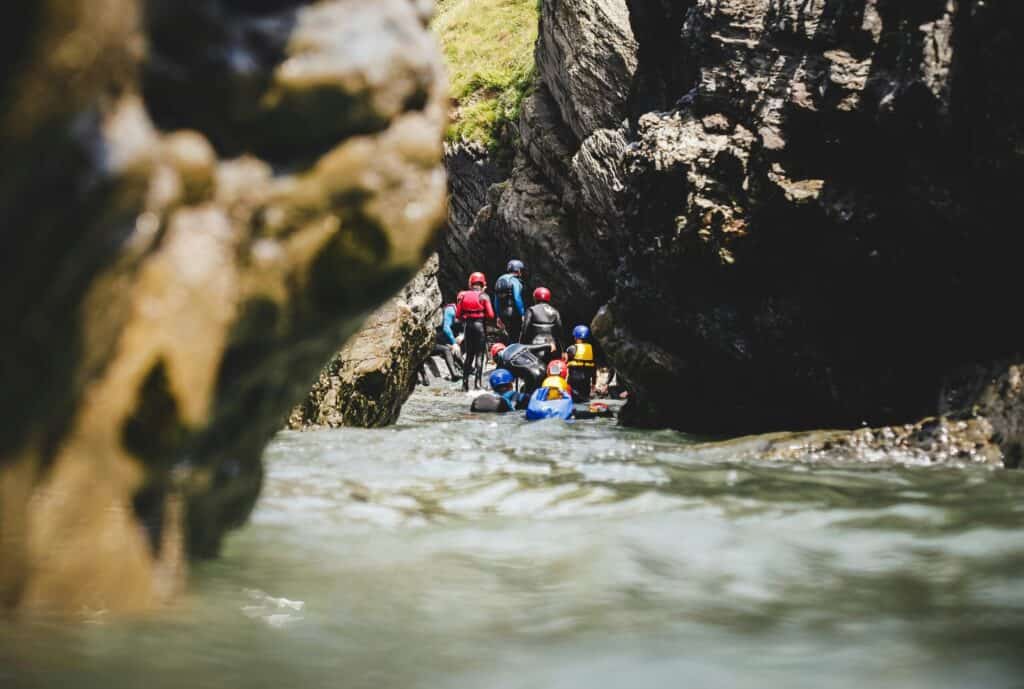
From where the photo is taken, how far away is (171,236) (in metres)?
1.73

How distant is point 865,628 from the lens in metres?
2.40

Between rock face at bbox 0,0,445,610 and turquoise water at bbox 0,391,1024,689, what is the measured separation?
0.80 ft

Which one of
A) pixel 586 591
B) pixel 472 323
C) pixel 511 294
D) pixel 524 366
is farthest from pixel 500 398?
pixel 586 591

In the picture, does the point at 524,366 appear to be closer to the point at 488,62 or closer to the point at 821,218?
the point at 821,218

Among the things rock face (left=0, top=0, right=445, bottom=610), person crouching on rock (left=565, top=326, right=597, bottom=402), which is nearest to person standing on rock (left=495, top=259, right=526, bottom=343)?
person crouching on rock (left=565, top=326, right=597, bottom=402)

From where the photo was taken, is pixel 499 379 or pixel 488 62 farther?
pixel 488 62

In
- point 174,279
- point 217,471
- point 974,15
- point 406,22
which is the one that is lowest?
point 217,471

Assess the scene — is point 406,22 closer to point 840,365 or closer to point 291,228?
point 291,228

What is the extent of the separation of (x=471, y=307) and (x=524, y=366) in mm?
4027

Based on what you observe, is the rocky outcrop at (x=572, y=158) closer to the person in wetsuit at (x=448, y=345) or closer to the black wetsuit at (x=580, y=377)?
the person in wetsuit at (x=448, y=345)

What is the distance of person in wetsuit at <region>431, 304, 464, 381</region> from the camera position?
20519 mm

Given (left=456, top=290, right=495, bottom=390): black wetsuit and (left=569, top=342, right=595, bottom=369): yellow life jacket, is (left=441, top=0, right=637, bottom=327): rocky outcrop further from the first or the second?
(left=569, top=342, right=595, bottom=369): yellow life jacket

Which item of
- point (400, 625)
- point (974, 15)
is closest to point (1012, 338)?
point (974, 15)

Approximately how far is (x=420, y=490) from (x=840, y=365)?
472 centimetres
